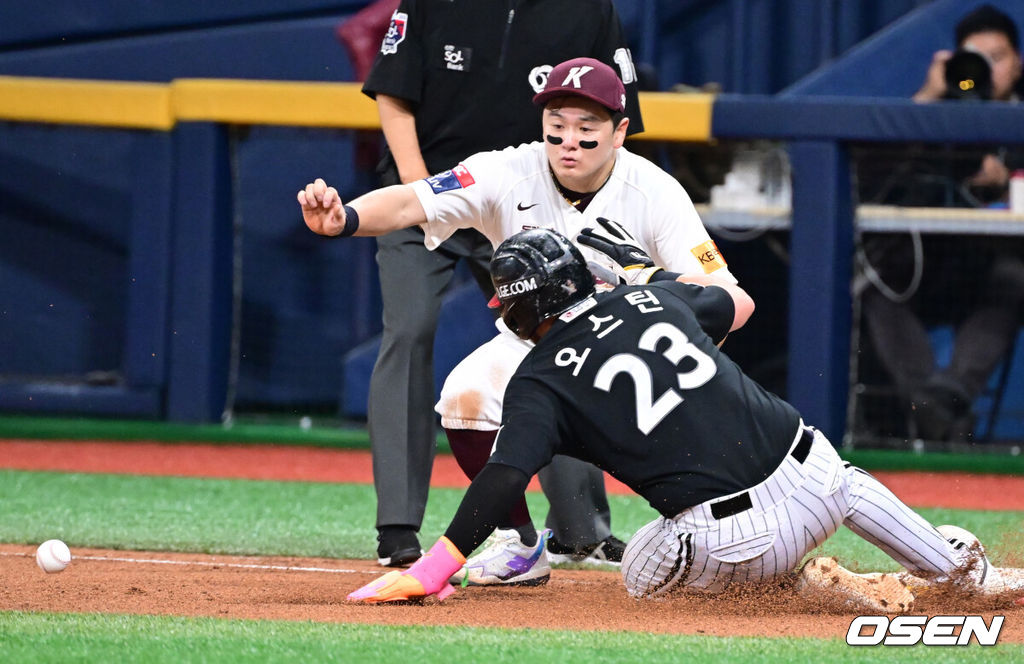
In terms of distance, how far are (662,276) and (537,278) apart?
44 centimetres

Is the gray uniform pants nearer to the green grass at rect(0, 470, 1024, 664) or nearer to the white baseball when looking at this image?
the green grass at rect(0, 470, 1024, 664)

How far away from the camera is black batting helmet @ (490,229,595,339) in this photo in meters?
3.17

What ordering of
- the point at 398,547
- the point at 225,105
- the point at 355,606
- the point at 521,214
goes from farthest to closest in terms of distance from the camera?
the point at 225,105 → the point at 398,547 → the point at 521,214 → the point at 355,606

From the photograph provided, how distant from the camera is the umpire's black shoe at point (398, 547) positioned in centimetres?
402

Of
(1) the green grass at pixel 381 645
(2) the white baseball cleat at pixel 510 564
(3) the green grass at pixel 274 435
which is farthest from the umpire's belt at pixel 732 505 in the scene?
(3) the green grass at pixel 274 435

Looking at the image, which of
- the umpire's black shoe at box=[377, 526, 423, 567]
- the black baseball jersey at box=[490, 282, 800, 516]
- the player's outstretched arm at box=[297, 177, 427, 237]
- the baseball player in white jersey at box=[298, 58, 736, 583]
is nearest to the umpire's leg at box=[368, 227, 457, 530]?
the umpire's black shoe at box=[377, 526, 423, 567]

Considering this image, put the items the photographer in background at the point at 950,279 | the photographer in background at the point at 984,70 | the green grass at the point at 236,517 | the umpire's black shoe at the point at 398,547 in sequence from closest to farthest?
the umpire's black shoe at the point at 398,547, the green grass at the point at 236,517, the photographer in background at the point at 950,279, the photographer in background at the point at 984,70

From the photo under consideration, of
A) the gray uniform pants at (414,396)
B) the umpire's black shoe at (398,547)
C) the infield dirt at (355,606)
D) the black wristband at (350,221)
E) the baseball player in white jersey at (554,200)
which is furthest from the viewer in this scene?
the gray uniform pants at (414,396)

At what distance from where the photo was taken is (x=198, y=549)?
177 inches

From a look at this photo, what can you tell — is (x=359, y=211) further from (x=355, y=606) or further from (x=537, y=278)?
(x=355, y=606)

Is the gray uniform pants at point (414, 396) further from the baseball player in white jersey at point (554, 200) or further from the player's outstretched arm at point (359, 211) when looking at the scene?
the player's outstretched arm at point (359, 211)

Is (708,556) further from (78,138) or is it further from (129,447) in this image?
(78,138)

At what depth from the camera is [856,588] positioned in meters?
3.27

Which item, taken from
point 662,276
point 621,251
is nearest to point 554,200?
point 621,251
